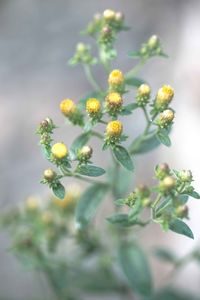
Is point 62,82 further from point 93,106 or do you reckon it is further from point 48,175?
point 48,175

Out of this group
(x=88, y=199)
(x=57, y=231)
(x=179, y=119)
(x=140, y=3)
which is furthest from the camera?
(x=140, y=3)

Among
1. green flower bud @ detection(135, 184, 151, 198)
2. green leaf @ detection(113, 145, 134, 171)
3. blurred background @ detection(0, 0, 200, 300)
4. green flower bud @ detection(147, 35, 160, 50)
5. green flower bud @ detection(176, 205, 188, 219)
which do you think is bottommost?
green flower bud @ detection(176, 205, 188, 219)

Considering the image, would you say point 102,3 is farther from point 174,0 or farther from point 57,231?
point 57,231

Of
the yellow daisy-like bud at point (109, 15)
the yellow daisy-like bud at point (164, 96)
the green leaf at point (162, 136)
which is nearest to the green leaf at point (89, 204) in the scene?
the green leaf at point (162, 136)

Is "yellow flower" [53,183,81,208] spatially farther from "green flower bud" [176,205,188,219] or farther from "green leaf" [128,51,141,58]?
"green flower bud" [176,205,188,219]

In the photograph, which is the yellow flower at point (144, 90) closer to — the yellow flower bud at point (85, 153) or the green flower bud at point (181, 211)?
the yellow flower bud at point (85, 153)

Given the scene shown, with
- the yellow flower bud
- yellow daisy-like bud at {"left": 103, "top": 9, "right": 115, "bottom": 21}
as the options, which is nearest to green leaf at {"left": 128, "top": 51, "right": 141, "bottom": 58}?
yellow daisy-like bud at {"left": 103, "top": 9, "right": 115, "bottom": 21}

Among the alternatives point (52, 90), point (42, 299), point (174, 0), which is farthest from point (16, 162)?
point (174, 0)
